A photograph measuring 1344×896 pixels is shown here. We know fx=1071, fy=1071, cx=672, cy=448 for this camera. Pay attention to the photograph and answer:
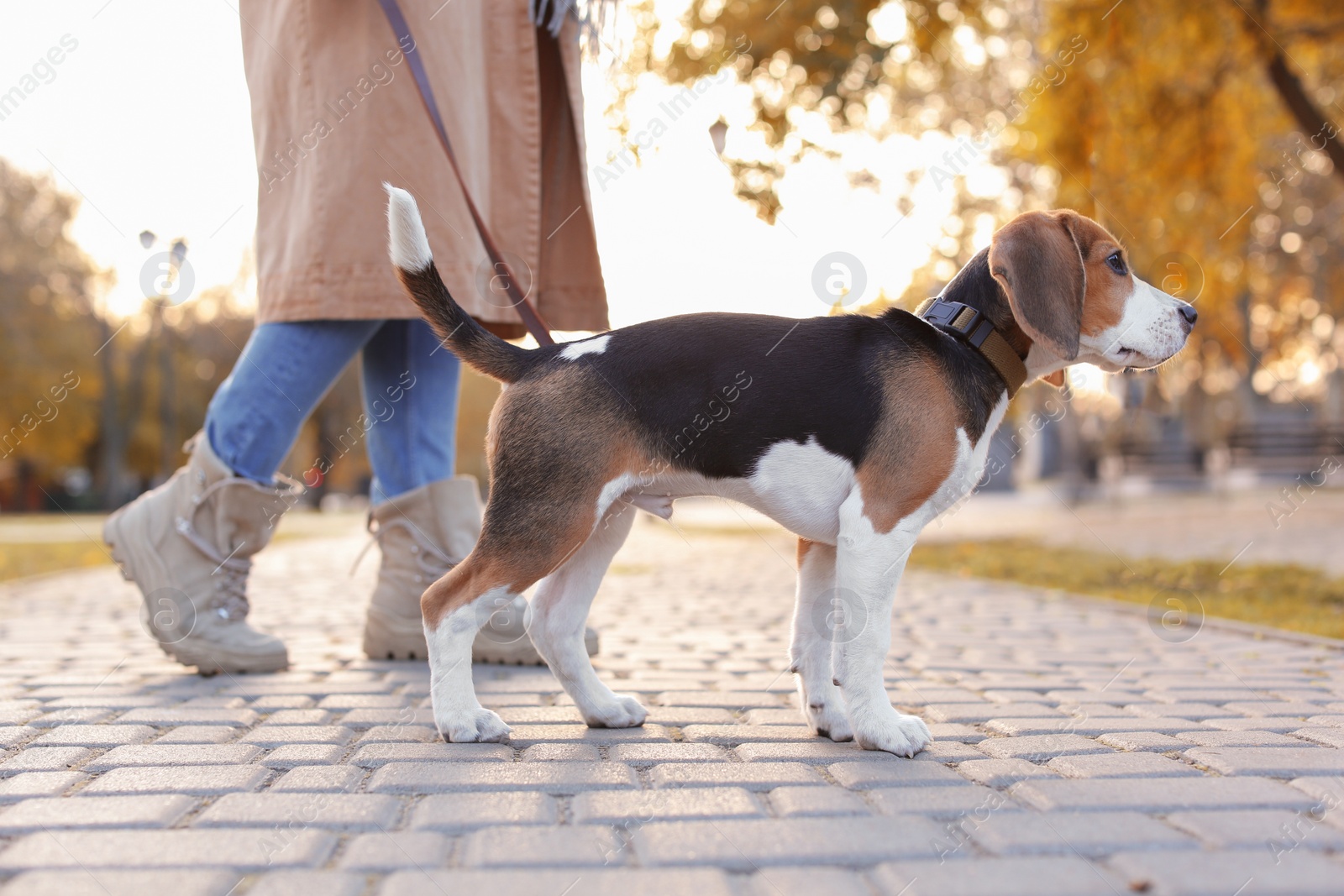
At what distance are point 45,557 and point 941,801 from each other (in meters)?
12.3

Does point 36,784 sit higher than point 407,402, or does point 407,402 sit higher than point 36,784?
point 407,402

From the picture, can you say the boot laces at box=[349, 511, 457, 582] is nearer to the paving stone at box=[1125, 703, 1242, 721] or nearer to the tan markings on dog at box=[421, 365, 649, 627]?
the tan markings on dog at box=[421, 365, 649, 627]

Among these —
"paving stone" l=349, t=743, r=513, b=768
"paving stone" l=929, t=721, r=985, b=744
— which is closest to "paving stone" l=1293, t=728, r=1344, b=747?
"paving stone" l=929, t=721, r=985, b=744

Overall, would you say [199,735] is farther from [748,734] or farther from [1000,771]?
[1000,771]

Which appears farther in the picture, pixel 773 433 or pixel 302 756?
pixel 773 433

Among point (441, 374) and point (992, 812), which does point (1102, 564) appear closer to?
point (441, 374)

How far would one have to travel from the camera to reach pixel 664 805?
239cm

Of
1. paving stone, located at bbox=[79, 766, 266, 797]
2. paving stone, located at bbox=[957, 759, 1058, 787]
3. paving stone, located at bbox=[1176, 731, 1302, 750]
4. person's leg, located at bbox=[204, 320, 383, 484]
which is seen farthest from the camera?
person's leg, located at bbox=[204, 320, 383, 484]

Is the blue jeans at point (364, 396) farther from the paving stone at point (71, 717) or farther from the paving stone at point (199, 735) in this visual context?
the paving stone at point (199, 735)

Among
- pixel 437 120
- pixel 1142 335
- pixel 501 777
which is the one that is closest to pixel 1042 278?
pixel 1142 335

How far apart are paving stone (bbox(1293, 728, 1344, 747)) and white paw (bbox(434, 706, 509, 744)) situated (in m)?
2.30

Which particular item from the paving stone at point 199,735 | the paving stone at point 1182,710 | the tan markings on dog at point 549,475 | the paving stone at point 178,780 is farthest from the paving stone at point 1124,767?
the paving stone at point 199,735

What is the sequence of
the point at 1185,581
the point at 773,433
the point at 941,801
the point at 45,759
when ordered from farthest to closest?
the point at 1185,581
the point at 773,433
the point at 45,759
the point at 941,801

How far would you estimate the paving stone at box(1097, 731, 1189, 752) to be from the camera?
2.95m
